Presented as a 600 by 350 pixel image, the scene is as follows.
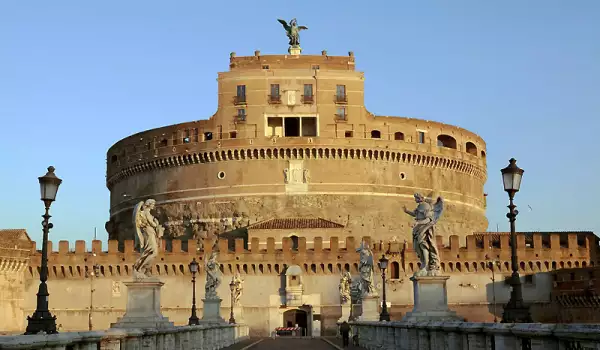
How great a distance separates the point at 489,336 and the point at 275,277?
46830 millimetres

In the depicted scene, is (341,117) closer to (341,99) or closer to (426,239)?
(341,99)

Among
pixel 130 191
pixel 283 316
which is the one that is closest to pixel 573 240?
pixel 283 316

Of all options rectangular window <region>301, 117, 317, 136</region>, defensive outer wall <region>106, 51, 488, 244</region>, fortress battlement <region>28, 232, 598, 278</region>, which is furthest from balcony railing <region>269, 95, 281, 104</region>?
fortress battlement <region>28, 232, 598, 278</region>

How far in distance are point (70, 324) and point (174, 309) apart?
727 centimetres

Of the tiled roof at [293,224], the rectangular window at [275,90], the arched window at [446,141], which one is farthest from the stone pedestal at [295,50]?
the tiled roof at [293,224]

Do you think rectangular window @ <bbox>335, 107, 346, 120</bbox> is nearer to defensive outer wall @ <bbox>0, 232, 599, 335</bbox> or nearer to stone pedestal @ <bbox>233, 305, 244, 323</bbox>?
defensive outer wall @ <bbox>0, 232, 599, 335</bbox>

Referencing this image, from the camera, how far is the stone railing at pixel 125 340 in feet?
30.8

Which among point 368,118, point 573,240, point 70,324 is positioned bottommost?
point 70,324

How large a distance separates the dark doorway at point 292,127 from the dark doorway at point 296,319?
1554 centimetres

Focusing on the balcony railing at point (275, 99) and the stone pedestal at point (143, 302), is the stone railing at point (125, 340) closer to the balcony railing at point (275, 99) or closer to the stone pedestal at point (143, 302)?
the stone pedestal at point (143, 302)

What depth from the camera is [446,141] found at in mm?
74000

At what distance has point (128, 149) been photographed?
74.4m

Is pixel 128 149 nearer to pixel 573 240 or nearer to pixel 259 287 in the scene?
pixel 259 287

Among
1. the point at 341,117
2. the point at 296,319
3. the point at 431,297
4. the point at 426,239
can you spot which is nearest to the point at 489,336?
the point at 431,297
